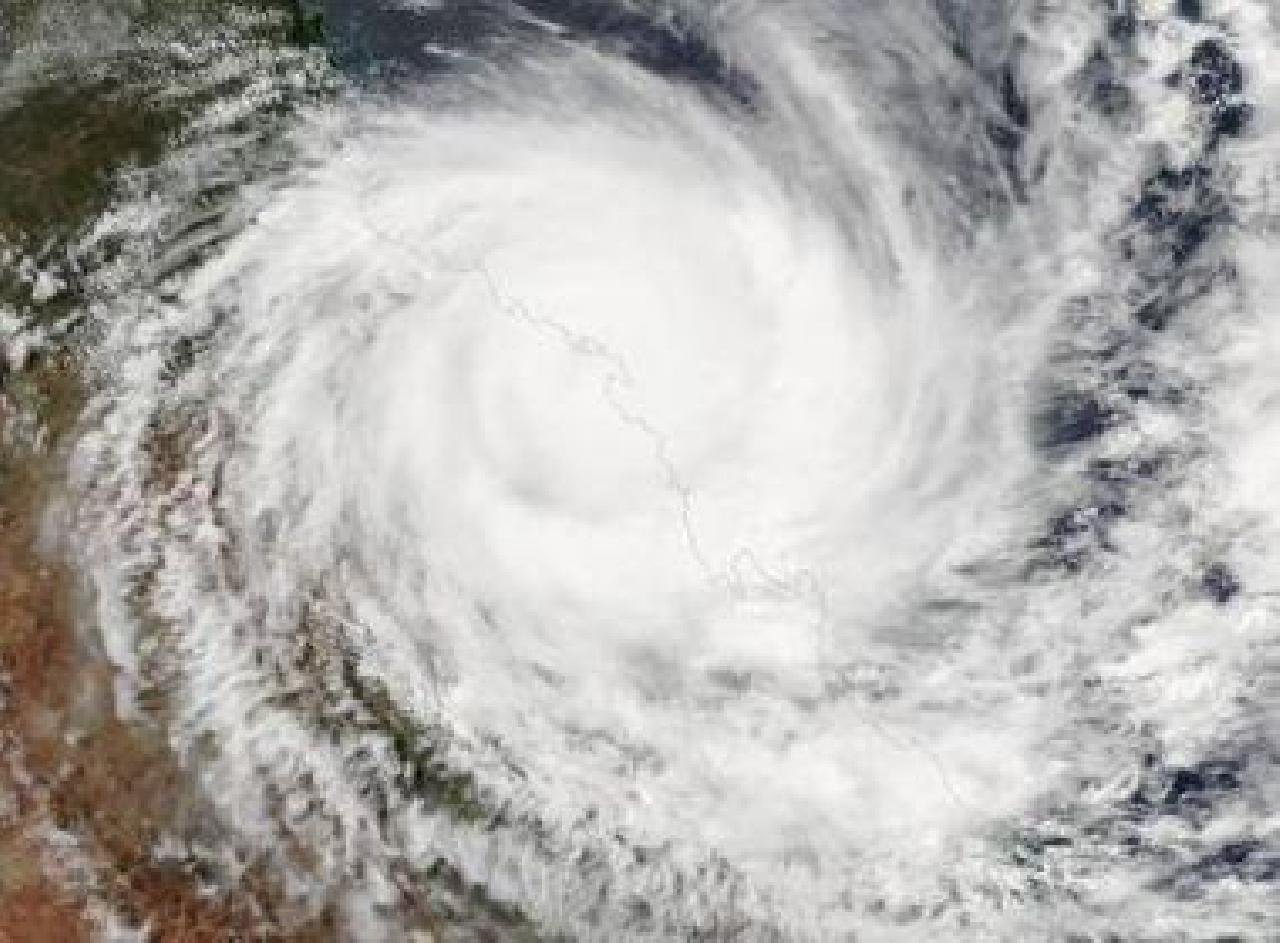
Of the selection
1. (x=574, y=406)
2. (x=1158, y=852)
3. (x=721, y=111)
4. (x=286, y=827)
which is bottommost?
(x=1158, y=852)

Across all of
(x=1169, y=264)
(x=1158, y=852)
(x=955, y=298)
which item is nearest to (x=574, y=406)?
(x=955, y=298)

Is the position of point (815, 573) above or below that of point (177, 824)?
above

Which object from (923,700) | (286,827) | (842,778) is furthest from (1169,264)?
(286,827)

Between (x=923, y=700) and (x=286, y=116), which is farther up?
(x=286, y=116)

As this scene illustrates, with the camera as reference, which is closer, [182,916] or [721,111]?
[182,916]

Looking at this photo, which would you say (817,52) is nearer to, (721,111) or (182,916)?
(721,111)

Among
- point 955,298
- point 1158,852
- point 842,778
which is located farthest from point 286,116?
point 1158,852

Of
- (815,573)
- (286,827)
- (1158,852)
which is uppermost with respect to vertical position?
(815,573)

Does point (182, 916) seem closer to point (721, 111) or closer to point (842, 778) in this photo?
point (842, 778)
